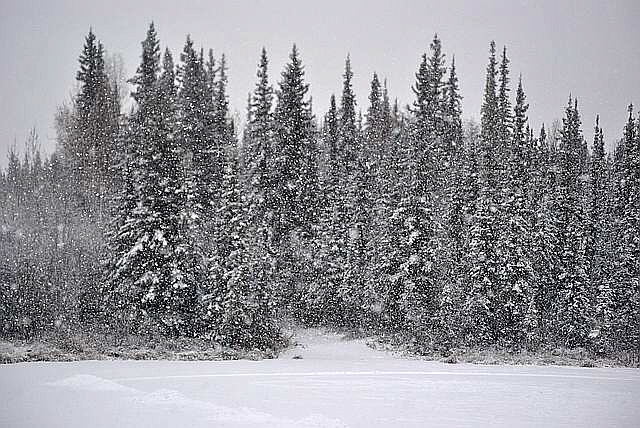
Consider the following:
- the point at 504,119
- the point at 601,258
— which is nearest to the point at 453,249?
the point at 504,119

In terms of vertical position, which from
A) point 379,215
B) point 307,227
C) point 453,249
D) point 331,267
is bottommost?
point 331,267

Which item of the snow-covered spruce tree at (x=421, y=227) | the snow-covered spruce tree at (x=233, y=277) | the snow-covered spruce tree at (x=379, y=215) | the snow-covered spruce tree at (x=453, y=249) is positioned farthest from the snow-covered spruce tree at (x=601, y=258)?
the snow-covered spruce tree at (x=233, y=277)

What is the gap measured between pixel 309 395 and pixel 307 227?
26.7 meters

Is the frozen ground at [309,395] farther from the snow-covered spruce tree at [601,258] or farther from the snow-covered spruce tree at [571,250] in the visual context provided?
the snow-covered spruce tree at [601,258]

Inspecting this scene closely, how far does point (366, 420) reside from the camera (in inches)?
492

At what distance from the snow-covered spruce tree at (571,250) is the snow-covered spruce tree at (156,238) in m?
23.6

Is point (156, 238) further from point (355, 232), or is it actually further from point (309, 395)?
point (309, 395)

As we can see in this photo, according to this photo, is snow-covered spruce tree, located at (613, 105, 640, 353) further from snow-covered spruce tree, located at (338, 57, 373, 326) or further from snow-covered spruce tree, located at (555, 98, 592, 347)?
snow-covered spruce tree, located at (338, 57, 373, 326)

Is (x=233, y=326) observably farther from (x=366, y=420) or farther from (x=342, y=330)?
(x=366, y=420)

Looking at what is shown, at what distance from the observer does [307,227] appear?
41.3 meters

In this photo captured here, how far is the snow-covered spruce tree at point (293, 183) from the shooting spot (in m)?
40.3

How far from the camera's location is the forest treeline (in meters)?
29.5

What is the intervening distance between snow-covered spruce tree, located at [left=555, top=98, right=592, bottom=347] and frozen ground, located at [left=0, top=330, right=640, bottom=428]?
20.6m

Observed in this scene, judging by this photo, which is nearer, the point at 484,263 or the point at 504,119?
the point at 484,263
